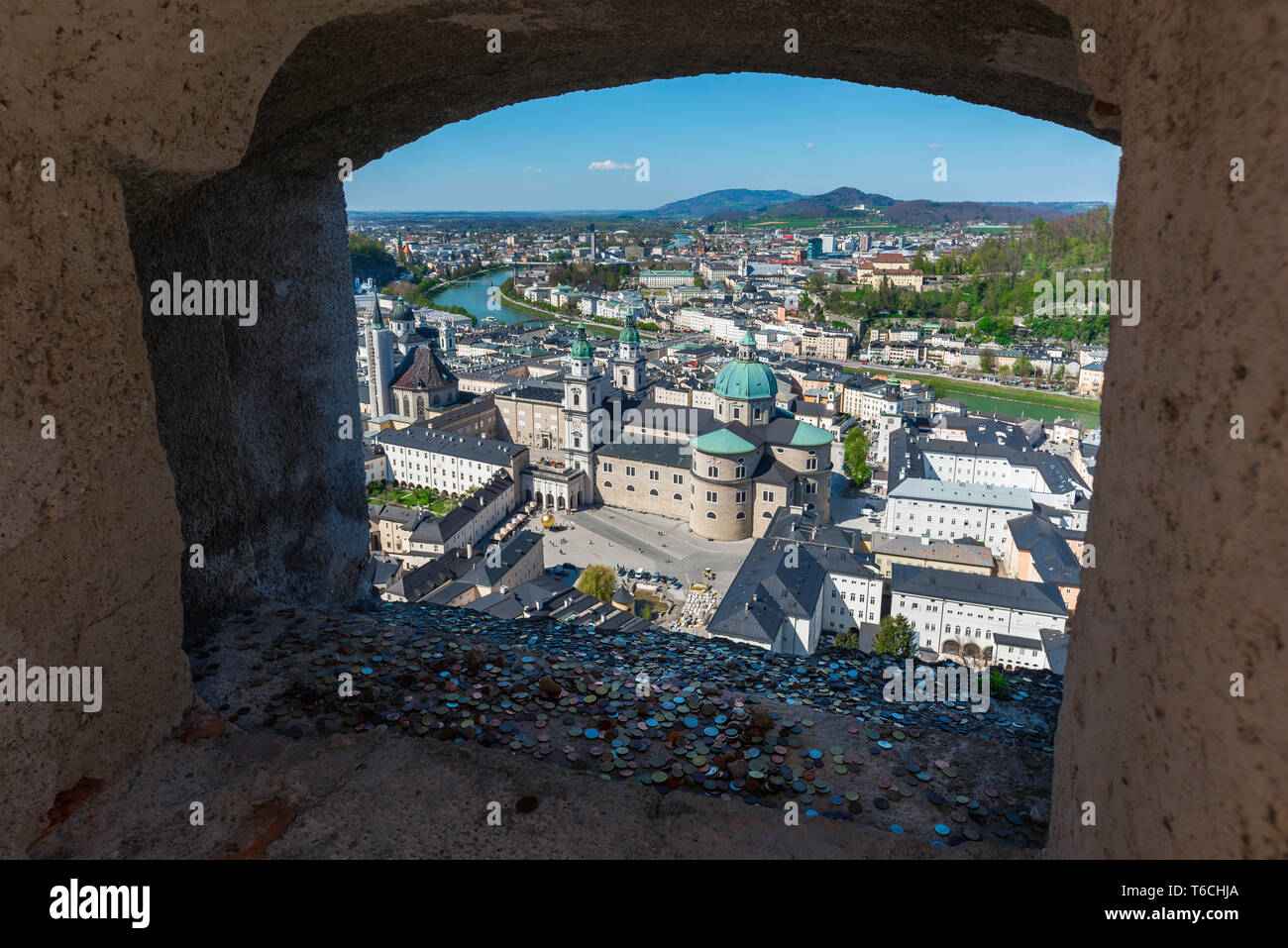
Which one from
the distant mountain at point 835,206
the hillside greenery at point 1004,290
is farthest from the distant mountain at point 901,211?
the hillside greenery at point 1004,290

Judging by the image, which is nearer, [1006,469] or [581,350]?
[1006,469]

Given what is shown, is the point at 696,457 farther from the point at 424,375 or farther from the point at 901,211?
the point at 901,211

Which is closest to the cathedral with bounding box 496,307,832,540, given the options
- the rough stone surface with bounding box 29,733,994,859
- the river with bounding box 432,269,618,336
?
the rough stone surface with bounding box 29,733,994,859

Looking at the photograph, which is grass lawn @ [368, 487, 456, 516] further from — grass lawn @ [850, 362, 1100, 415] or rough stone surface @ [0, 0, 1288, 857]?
grass lawn @ [850, 362, 1100, 415]

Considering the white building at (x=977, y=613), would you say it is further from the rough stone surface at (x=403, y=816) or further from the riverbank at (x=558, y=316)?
the riverbank at (x=558, y=316)

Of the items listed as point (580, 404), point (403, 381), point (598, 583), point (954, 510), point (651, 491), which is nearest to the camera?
point (598, 583)

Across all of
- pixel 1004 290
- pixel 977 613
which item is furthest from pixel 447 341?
pixel 977 613

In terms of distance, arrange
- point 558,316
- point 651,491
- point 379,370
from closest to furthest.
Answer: point 651,491
point 379,370
point 558,316
